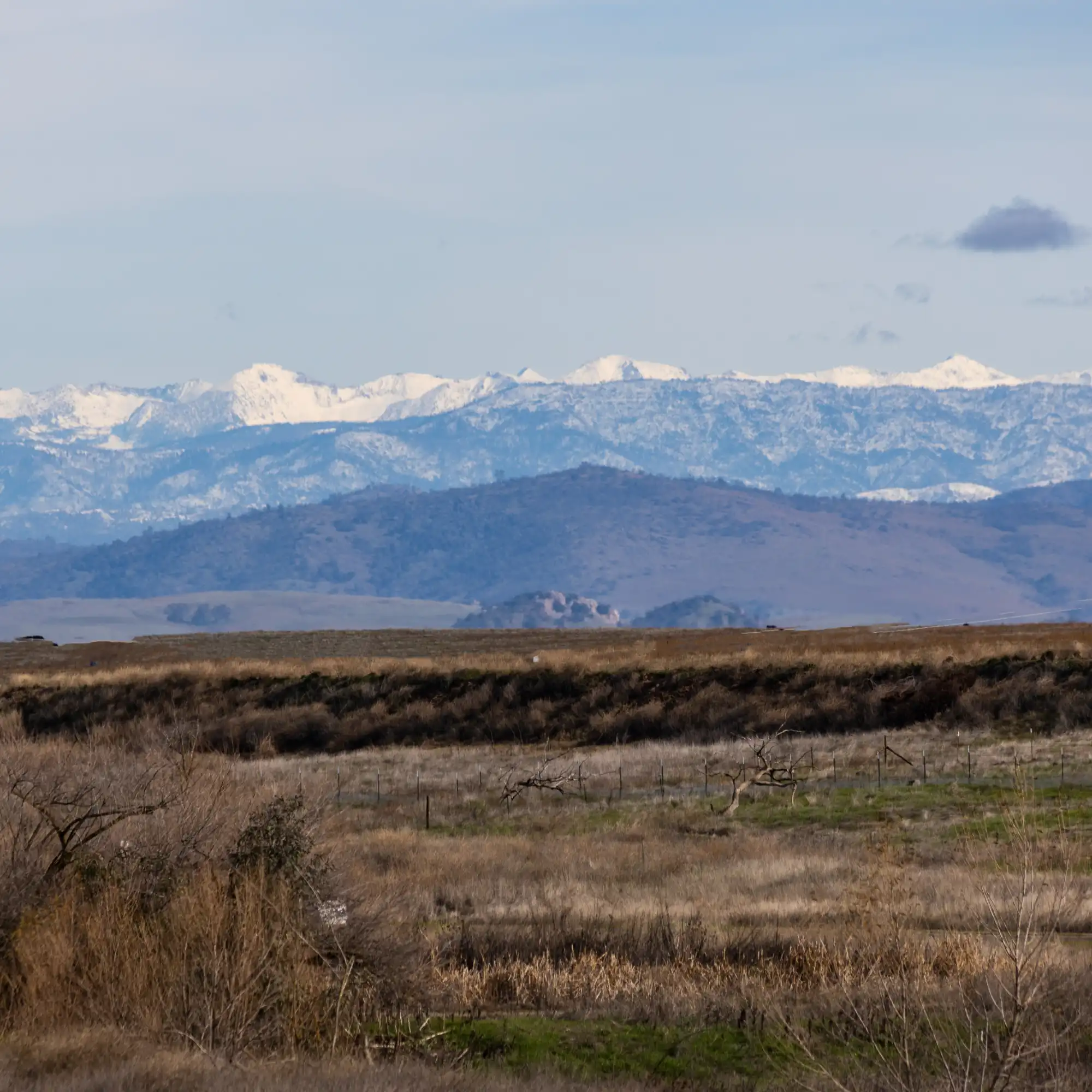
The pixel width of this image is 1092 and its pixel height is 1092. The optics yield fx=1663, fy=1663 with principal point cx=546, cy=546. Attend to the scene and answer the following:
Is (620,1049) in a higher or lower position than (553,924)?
higher

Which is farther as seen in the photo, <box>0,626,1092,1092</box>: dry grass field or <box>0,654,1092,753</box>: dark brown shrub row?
<box>0,654,1092,753</box>: dark brown shrub row

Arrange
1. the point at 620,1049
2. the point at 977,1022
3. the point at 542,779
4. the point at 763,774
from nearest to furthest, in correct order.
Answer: the point at 977,1022, the point at 620,1049, the point at 763,774, the point at 542,779

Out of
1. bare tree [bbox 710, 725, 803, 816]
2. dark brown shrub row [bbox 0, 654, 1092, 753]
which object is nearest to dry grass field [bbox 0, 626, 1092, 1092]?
bare tree [bbox 710, 725, 803, 816]

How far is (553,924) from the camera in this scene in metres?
24.8

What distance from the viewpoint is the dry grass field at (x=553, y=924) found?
14.8 meters

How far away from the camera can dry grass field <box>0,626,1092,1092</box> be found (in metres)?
14.8

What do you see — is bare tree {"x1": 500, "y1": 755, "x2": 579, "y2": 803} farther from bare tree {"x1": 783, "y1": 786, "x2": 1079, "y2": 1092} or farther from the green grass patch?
the green grass patch

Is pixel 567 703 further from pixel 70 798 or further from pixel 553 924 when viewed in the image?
pixel 70 798

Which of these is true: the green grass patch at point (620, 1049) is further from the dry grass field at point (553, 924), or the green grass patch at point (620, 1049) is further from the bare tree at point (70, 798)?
the bare tree at point (70, 798)

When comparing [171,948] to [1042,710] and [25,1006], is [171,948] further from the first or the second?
[1042,710]

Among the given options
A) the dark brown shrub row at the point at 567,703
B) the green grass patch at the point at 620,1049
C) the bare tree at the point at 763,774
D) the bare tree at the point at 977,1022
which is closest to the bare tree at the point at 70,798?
the green grass patch at the point at 620,1049

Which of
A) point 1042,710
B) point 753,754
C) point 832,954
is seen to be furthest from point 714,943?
point 1042,710

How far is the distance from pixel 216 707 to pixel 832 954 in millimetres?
62625

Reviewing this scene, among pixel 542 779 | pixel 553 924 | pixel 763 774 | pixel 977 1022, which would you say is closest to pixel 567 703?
pixel 542 779
